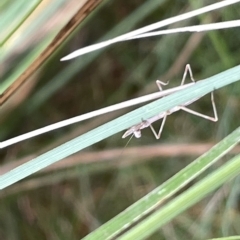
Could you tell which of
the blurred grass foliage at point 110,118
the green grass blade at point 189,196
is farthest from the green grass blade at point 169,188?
the blurred grass foliage at point 110,118

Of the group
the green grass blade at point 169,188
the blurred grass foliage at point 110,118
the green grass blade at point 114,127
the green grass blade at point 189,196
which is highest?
the blurred grass foliage at point 110,118

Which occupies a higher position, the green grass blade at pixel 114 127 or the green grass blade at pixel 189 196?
the green grass blade at pixel 114 127

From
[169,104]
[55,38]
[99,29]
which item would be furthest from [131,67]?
[169,104]

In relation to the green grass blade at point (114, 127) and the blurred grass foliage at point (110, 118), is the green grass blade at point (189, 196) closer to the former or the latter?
the green grass blade at point (114, 127)

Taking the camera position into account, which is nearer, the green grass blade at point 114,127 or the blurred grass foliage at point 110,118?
the green grass blade at point 114,127

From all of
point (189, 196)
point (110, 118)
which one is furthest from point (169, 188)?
point (110, 118)

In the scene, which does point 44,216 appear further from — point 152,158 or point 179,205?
point 179,205
